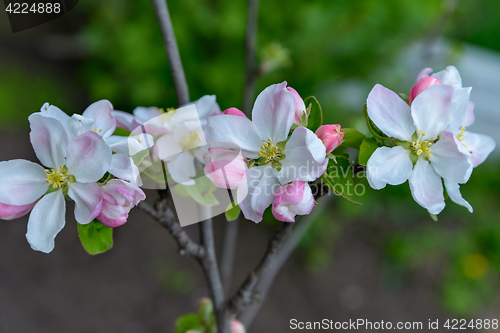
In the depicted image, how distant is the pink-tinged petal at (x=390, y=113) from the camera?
51cm

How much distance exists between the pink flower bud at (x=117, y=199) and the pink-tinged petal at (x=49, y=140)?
9 centimetres

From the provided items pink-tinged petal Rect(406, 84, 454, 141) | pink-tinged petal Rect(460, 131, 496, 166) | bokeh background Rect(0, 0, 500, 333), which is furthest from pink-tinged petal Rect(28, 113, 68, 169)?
bokeh background Rect(0, 0, 500, 333)

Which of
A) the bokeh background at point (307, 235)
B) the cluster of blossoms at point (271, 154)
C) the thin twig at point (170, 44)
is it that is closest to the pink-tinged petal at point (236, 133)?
the cluster of blossoms at point (271, 154)

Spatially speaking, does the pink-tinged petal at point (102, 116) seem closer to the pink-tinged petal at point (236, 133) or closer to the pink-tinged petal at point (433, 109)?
the pink-tinged petal at point (236, 133)

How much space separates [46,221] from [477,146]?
69 centimetres

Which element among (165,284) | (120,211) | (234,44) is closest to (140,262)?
(165,284)

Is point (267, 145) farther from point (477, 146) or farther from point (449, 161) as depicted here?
point (477, 146)

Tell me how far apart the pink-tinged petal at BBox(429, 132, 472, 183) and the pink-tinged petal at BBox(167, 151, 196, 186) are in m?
0.37

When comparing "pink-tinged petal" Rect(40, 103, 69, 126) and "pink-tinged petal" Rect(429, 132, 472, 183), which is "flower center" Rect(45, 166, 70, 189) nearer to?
"pink-tinged petal" Rect(40, 103, 69, 126)

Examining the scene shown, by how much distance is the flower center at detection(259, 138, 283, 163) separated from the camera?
52 cm

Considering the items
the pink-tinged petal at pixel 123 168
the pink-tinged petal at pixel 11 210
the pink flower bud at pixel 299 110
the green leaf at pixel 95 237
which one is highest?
the pink flower bud at pixel 299 110

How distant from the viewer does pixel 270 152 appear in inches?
20.6

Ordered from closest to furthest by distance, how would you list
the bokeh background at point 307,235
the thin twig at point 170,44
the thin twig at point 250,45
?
the thin twig at point 170,44, the thin twig at point 250,45, the bokeh background at point 307,235

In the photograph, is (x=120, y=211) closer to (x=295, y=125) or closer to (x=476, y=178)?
(x=295, y=125)
